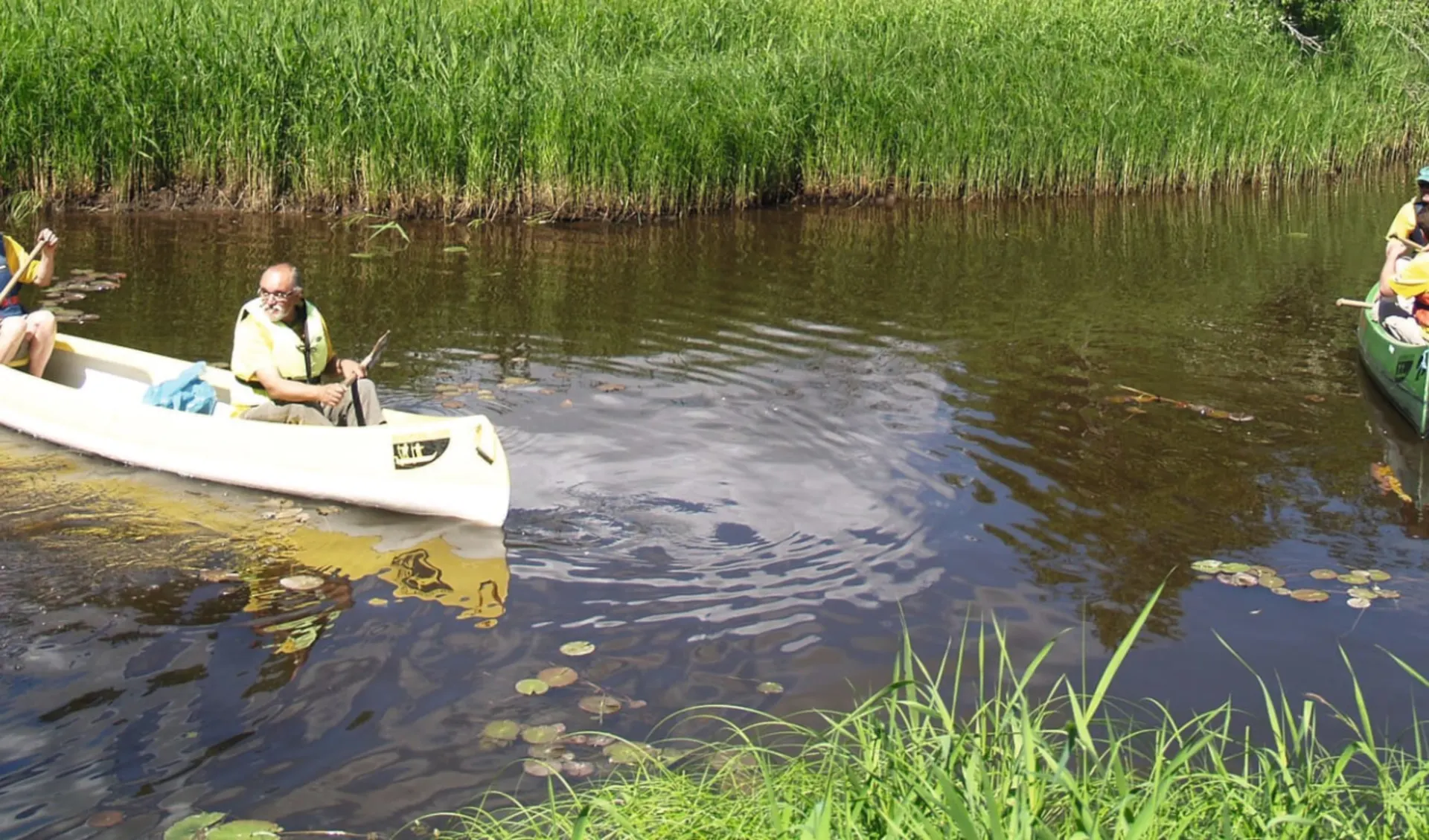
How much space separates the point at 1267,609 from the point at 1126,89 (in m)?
11.4

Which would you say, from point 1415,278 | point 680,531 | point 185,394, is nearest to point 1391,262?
point 1415,278

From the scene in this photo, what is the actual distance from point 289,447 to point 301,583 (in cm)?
109

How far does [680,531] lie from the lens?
22.1 feet

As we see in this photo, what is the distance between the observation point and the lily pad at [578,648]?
218 inches

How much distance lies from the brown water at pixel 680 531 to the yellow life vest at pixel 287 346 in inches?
18.7

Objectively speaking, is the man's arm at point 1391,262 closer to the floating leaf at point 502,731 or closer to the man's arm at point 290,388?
the man's arm at point 290,388

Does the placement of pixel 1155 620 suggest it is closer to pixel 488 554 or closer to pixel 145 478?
pixel 488 554

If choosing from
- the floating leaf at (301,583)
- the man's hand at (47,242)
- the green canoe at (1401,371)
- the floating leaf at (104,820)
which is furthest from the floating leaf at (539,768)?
the green canoe at (1401,371)

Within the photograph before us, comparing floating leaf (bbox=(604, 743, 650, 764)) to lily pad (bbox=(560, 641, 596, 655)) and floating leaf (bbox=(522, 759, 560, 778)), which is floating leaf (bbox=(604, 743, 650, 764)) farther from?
lily pad (bbox=(560, 641, 596, 655))

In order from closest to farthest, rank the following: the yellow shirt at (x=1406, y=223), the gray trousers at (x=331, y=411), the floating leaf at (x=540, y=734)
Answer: the floating leaf at (x=540, y=734), the gray trousers at (x=331, y=411), the yellow shirt at (x=1406, y=223)

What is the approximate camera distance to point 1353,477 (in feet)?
25.6

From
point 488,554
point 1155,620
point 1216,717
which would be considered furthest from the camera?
point 488,554

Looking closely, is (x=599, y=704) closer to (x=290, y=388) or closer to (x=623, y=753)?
(x=623, y=753)

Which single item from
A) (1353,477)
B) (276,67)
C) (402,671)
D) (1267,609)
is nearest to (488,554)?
(402,671)
